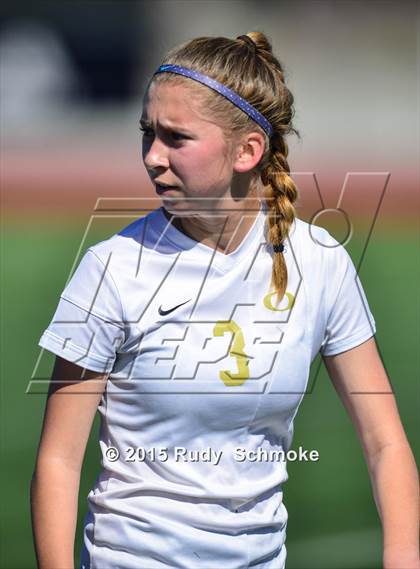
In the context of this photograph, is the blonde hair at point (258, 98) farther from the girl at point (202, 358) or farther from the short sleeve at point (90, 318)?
the short sleeve at point (90, 318)

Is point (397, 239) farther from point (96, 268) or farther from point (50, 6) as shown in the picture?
point (96, 268)

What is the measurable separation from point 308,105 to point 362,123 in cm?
51

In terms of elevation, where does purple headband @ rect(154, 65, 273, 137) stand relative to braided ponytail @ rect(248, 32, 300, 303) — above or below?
above

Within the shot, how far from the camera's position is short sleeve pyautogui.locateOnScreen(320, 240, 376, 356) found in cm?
176

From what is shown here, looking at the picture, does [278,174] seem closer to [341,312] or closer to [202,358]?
[341,312]

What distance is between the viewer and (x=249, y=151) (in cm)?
177

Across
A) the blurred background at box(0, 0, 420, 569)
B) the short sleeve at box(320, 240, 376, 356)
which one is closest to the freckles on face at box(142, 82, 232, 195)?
the short sleeve at box(320, 240, 376, 356)

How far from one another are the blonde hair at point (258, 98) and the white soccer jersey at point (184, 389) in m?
0.10

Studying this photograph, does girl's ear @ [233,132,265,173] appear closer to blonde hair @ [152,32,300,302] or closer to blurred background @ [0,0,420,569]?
blonde hair @ [152,32,300,302]

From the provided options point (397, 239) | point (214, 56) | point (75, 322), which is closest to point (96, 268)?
point (75, 322)

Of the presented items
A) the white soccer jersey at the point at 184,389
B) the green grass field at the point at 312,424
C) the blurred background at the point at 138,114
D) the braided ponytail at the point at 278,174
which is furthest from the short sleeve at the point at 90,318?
the blurred background at the point at 138,114

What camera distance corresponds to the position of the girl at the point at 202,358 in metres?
1.61

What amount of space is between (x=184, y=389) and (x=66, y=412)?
0.19 meters

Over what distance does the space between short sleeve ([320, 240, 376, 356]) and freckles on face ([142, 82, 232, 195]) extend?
0.27m
